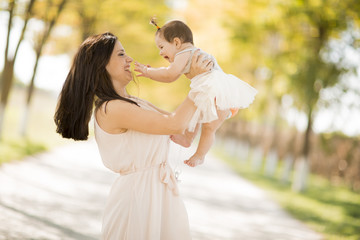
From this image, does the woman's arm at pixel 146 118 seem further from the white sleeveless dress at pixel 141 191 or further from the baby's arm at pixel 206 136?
the baby's arm at pixel 206 136

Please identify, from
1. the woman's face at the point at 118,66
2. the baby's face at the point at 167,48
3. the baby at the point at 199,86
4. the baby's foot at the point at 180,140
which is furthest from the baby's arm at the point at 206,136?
the woman's face at the point at 118,66

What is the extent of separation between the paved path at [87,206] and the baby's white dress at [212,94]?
524 millimetres

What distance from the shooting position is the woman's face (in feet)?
8.90

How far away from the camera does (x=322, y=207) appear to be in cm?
960

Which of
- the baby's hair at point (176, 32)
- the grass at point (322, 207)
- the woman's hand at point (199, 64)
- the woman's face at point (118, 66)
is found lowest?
the grass at point (322, 207)

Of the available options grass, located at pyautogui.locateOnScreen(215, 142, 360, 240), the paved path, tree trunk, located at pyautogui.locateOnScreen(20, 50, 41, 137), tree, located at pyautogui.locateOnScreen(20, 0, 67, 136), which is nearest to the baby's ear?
the paved path

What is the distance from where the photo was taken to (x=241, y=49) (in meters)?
15.8

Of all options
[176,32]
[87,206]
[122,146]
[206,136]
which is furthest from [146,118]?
[87,206]

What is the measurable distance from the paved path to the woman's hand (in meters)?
0.63

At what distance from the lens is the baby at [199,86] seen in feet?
8.41

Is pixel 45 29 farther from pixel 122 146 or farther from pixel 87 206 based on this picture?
pixel 122 146

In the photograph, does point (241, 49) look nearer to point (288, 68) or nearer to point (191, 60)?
point (288, 68)

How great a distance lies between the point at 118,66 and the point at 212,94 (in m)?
0.63

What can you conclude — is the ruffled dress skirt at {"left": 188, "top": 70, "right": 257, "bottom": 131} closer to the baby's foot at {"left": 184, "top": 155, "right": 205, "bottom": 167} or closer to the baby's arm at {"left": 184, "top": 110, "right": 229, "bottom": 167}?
the baby's arm at {"left": 184, "top": 110, "right": 229, "bottom": 167}
